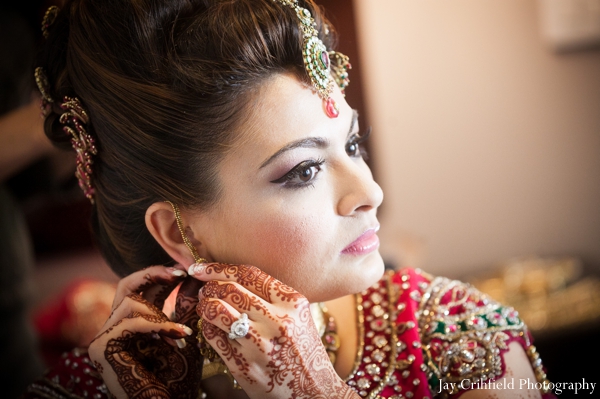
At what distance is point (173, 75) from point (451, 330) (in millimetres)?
720

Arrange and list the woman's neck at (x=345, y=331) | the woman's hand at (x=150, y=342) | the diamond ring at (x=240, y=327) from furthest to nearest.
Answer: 1. the woman's neck at (x=345, y=331)
2. the woman's hand at (x=150, y=342)
3. the diamond ring at (x=240, y=327)

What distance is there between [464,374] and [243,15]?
0.77m

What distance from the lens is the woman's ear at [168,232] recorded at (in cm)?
98

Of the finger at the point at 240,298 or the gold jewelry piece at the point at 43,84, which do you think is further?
the gold jewelry piece at the point at 43,84

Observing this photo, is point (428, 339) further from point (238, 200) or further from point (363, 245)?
point (238, 200)

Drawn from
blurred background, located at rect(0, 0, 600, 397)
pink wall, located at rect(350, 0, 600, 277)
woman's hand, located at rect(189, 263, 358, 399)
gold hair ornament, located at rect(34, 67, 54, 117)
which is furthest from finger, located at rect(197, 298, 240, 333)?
pink wall, located at rect(350, 0, 600, 277)

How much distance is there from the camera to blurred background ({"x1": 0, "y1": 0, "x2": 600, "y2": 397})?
1.71 metres

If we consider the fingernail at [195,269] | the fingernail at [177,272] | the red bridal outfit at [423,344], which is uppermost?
the fingernail at [195,269]

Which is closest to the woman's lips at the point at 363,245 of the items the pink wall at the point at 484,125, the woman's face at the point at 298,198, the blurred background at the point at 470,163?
the woman's face at the point at 298,198

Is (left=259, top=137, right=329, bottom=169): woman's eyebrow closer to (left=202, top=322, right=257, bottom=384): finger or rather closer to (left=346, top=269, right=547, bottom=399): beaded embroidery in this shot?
(left=202, top=322, right=257, bottom=384): finger

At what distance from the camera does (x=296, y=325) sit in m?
0.86

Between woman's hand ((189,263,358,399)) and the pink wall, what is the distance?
133 centimetres

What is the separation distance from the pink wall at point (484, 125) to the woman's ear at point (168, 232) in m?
1.23

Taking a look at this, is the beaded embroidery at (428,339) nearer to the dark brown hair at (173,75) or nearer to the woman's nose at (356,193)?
the woman's nose at (356,193)
